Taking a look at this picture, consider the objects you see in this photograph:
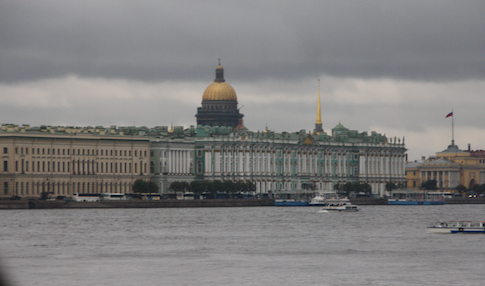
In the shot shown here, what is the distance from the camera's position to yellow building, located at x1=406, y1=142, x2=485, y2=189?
160750 millimetres

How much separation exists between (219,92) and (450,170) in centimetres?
3892

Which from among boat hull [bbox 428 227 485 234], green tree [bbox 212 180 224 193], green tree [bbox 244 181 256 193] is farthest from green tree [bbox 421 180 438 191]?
boat hull [bbox 428 227 485 234]

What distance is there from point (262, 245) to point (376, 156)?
308 feet

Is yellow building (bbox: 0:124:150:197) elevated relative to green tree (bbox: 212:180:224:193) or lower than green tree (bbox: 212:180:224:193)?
elevated

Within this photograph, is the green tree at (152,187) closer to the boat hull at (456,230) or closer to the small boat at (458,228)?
the small boat at (458,228)

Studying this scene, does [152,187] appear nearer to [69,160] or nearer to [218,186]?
[218,186]

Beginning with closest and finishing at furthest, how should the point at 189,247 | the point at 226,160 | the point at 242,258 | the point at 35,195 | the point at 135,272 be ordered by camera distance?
the point at 135,272 < the point at 242,258 < the point at 189,247 < the point at 35,195 < the point at 226,160

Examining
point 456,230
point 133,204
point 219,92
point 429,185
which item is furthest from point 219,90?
point 456,230

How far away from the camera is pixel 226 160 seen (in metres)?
119

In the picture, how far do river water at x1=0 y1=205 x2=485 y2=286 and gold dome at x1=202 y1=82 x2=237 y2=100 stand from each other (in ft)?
232

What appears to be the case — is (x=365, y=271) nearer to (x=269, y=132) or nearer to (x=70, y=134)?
(x=70, y=134)

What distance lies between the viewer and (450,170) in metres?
160

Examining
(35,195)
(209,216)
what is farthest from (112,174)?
(209,216)

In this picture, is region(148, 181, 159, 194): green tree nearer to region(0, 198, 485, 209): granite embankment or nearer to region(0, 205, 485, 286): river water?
region(0, 198, 485, 209): granite embankment
